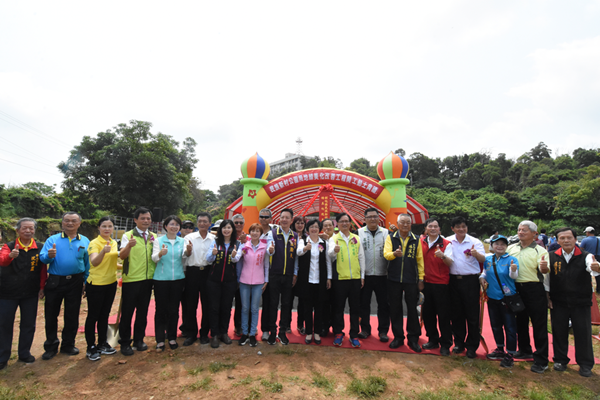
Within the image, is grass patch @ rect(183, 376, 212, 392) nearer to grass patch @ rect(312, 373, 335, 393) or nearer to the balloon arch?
grass patch @ rect(312, 373, 335, 393)

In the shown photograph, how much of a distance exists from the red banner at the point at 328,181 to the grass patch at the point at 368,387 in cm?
595

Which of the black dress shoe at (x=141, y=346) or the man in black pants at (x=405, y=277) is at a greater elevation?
the man in black pants at (x=405, y=277)

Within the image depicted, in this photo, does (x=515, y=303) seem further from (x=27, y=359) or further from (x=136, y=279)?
(x=27, y=359)

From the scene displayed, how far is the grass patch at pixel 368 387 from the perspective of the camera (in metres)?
2.60

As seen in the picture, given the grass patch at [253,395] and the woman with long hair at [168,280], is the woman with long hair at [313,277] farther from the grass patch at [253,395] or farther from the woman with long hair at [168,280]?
the woman with long hair at [168,280]

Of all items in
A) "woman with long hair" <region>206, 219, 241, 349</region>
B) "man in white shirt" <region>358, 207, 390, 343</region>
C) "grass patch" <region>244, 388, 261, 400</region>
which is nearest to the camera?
"grass patch" <region>244, 388, 261, 400</region>

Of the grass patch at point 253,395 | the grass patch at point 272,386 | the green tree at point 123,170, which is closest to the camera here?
the grass patch at point 253,395

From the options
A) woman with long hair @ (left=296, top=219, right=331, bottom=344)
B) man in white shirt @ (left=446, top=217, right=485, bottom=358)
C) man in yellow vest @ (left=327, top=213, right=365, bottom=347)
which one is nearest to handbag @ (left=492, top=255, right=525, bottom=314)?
man in white shirt @ (left=446, top=217, right=485, bottom=358)

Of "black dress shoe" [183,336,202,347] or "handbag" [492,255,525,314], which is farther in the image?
"black dress shoe" [183,336,202,347]

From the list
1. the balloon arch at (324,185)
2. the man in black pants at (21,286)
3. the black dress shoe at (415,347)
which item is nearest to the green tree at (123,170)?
the balloon arch at (324,185)

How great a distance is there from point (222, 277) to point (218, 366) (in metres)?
0.92

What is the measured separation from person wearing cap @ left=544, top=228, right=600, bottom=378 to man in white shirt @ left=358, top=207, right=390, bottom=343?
1.73 meters

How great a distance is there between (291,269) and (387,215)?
533cm

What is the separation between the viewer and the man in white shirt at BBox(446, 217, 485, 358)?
3.37 metres
